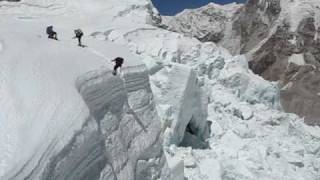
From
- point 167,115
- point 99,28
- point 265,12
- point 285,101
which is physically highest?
point 99,28

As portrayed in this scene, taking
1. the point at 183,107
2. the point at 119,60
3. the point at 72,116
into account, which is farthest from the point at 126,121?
the point at 183,107

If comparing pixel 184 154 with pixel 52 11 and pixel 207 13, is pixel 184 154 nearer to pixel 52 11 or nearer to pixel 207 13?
pixel 52 11

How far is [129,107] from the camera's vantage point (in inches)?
607

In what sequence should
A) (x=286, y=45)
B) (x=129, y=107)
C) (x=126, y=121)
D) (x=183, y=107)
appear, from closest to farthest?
(x=126, y=121), (x=129, y=107), (x=183, y=107), (x=286, y=45)

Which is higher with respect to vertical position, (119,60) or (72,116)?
(119,60)

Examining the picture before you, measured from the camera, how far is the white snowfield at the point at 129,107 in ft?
36.6

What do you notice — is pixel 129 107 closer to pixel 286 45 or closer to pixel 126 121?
pixel 126 121

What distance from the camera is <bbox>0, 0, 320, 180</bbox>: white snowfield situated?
11.2 metres

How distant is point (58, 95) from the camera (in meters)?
11.9

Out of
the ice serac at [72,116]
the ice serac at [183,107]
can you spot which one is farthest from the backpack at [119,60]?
the ice serac at [183,107]

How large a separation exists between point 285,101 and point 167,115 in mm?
63562

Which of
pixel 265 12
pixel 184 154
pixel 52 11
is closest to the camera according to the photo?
pixel 184 154

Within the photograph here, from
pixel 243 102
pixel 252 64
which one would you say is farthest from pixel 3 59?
pixel 252 64

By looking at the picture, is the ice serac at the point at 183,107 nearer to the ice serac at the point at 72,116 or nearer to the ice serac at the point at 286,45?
the ice serac at the point at 72,116
